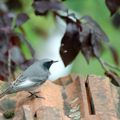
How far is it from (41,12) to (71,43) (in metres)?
0.21

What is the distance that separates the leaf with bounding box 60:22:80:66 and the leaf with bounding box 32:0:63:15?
110 mm

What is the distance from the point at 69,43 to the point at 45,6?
0.22m

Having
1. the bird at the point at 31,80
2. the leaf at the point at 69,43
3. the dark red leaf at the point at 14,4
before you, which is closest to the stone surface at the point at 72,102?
the bird at the point at 31,80

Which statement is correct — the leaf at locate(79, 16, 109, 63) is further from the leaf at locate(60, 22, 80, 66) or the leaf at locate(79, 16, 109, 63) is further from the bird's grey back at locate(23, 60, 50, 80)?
the bird's grey back at locate(23, 60, 50, 80)

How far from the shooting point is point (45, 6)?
3.22 m

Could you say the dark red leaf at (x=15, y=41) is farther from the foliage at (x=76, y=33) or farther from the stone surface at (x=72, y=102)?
the stone surface at (x=72, y=102)

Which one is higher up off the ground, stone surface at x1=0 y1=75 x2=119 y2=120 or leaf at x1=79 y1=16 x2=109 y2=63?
leaf at x1=79 y1=16 x2=109 y2=63

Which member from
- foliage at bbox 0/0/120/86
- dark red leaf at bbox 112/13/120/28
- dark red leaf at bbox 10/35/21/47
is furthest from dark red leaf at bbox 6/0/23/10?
dark red leaf at bbox 112/13/120/28

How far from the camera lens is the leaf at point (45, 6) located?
3.19 m

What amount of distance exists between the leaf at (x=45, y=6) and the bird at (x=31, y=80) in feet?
1.53

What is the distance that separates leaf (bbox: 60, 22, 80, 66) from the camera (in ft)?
10.4

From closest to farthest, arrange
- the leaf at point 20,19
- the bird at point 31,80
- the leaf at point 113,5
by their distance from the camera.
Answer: the bird at point 31,80
the leaf at point 113,5
the leaf at point 20,19

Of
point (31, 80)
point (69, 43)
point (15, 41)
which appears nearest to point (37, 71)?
point (31, 80)

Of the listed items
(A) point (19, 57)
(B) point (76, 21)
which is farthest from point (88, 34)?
(A) point (19, 57)
